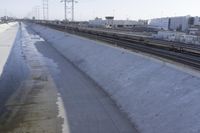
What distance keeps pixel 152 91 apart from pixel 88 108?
397 centimetres

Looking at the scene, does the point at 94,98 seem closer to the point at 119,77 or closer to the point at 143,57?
the point at 119,77

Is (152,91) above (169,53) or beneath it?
beneath

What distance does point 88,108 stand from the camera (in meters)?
16.8

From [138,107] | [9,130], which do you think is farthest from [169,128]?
[9,130]

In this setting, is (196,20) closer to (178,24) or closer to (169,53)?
(178,24)

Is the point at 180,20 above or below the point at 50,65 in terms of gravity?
above

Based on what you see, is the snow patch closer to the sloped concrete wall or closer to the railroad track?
the sloped concrete wall

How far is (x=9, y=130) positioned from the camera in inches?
521

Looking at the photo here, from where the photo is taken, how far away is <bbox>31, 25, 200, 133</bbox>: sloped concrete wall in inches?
480

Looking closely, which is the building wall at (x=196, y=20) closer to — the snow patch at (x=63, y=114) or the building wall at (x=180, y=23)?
the building wall at (x=180, y=23)

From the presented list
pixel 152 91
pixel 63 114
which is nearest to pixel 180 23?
pixel 152 91

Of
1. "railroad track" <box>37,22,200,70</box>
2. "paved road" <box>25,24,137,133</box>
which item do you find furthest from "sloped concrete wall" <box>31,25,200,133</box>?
"railroad track" <box>37,22,200,70</box>

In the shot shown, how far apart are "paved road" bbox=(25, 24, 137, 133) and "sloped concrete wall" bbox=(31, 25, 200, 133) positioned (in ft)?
1.95

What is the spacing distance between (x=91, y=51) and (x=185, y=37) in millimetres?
21242
